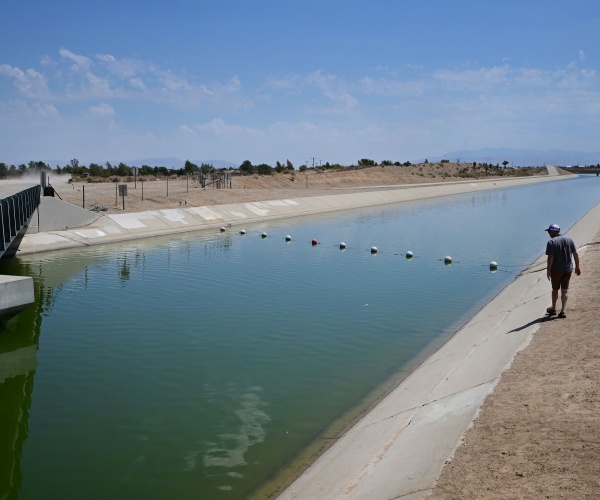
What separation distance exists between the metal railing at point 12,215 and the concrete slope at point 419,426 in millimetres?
14245

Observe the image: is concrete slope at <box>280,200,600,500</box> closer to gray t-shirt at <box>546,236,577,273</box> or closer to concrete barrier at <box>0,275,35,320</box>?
gray t-shirt at <box>546,236,577,273</box>

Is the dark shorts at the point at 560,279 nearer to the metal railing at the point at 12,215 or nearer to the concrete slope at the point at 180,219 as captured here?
the metal railing at the point at 12,215

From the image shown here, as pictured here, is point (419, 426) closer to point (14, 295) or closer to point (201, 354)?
point (201, 354)

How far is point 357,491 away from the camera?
7.68 meters

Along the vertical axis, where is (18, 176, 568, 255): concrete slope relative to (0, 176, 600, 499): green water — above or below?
above

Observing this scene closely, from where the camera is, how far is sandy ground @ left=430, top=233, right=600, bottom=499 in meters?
6.44

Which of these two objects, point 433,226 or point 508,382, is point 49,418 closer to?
point 508,382

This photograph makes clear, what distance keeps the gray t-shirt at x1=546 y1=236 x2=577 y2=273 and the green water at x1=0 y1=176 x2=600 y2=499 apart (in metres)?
3.89

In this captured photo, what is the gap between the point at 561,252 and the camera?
1309 cm

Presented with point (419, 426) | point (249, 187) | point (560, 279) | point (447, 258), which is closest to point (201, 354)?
point (419, 426)

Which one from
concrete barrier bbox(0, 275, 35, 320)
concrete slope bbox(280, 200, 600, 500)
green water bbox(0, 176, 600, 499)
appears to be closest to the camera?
concrete slope bbox(280, 200, 600, 500)

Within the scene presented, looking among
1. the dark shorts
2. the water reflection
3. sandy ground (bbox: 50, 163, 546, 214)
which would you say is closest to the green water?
the water reflection

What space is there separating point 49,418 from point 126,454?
2478mm

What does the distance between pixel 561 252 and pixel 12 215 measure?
64.3ft
